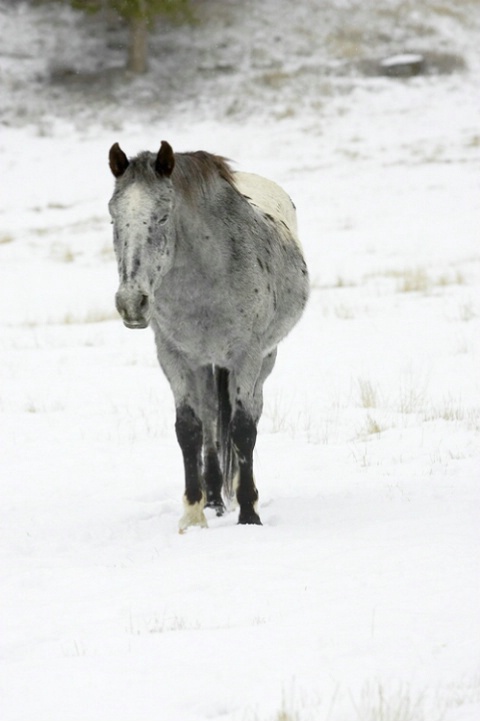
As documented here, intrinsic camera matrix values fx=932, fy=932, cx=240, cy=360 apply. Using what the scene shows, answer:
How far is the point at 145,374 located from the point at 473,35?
34.0 metres

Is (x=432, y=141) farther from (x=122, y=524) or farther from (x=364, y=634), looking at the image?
(x=364, y=634)

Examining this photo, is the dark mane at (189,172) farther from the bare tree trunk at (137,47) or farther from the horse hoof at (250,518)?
the bare tree trunk at (137,47)

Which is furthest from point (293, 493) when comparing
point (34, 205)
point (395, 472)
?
point (34, 205)

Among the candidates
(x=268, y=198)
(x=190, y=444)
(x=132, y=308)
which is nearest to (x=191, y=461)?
(x=190, y=444)

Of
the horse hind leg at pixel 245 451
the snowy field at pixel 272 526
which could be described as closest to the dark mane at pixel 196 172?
the horse hind leg at pixel 245 451

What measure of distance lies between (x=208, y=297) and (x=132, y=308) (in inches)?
36.0

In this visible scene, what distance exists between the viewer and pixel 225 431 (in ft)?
19.6

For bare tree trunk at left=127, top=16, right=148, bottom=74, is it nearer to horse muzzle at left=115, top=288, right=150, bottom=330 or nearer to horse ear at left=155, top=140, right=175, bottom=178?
horse ear at left=155, top=140, right=175, bottom=178

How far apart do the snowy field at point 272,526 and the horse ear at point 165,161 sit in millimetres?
1986

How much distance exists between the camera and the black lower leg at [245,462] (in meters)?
5.54

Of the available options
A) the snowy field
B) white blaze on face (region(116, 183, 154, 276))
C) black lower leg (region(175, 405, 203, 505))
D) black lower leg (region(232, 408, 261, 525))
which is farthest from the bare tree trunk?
white blaze on face (region(116, 183, 154, 276))

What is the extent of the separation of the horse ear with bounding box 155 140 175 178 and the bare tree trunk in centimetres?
3312

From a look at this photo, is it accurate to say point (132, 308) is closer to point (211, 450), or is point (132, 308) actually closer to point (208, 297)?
point (208, 297)

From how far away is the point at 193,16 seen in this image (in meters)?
36.8
